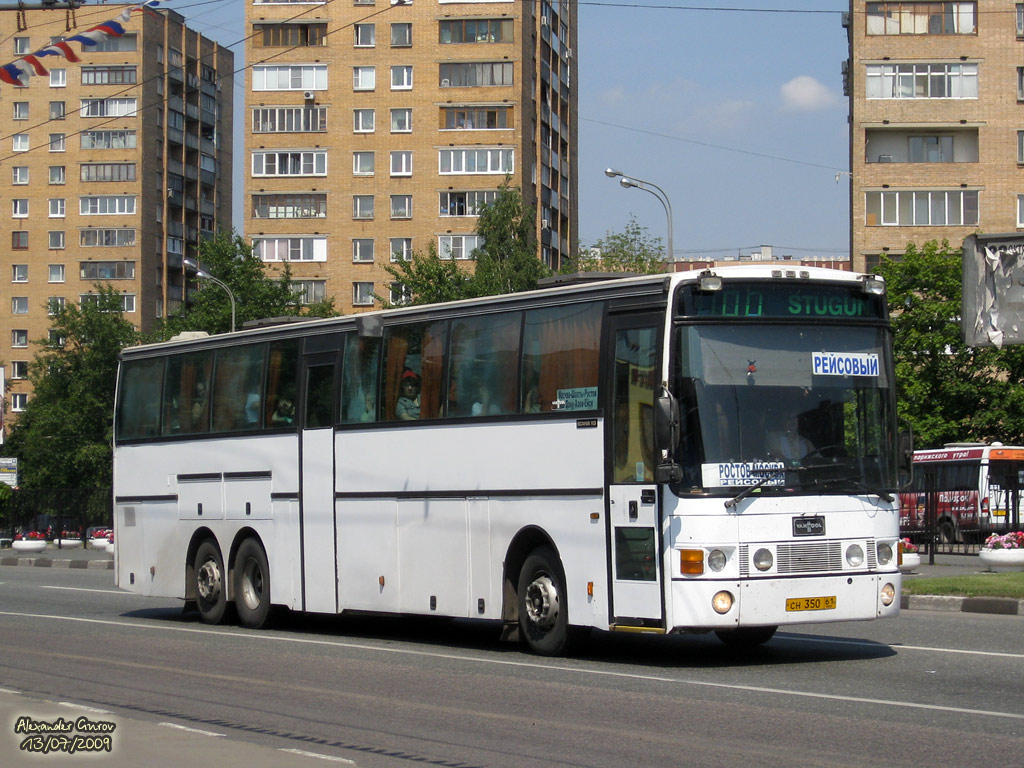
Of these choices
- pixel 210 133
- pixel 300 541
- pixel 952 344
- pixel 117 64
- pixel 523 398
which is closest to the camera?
pixel 523 398

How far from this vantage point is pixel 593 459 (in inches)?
528

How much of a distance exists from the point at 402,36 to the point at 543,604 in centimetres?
7800

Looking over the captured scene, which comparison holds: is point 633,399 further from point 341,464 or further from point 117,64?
point 117,64

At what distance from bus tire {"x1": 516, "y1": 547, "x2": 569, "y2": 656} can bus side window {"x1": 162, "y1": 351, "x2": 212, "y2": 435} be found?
6.46 meters

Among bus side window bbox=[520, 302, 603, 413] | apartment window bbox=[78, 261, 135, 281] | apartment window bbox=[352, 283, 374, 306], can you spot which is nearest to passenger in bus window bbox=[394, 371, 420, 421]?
bus side window bbox=[520, 302, 603, 413]

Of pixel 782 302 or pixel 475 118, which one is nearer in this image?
pixel 782 302

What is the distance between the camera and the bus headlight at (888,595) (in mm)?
13055

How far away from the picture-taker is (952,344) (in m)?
58.1

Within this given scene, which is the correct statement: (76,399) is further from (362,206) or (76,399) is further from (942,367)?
(942,367)

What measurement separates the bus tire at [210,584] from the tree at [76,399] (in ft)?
225

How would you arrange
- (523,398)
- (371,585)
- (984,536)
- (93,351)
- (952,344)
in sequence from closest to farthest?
1. (523,398)
2. (371,585)
3. (984,536)
4. (952,344)
5. (93,351)

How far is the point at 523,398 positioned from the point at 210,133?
10452cm

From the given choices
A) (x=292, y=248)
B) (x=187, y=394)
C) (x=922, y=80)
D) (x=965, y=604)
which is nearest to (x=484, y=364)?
(x=187, y=394)

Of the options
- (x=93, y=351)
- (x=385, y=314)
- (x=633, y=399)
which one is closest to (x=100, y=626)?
(x=385, y=314)
